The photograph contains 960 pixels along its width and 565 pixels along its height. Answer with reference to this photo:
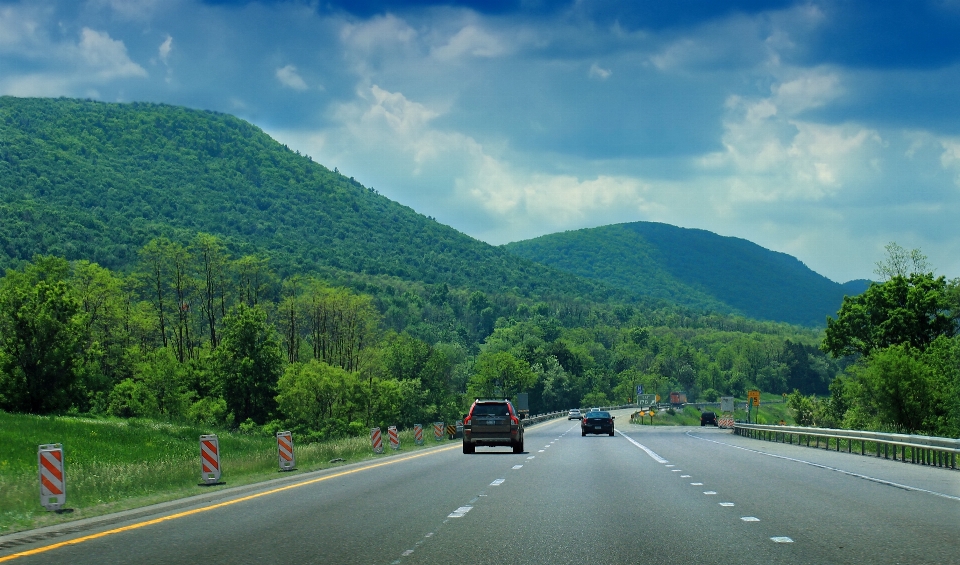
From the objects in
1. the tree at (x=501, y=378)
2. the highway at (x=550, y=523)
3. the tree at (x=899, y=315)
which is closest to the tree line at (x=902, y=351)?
the tree at (x=899, y=315)

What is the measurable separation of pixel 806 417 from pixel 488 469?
97989 mm

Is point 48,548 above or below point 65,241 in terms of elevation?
below

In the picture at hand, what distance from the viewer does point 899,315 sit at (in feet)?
245

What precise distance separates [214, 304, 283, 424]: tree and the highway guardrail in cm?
5927

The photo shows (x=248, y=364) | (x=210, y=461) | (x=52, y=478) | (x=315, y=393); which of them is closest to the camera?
(x=52, y=478)

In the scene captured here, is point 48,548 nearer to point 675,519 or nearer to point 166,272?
point 675,519

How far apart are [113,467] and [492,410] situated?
15.7 meters

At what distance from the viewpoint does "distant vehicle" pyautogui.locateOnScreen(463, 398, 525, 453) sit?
34.6 m

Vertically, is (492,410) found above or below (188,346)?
below

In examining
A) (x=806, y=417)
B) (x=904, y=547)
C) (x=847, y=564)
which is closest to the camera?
(x=847, y=564)

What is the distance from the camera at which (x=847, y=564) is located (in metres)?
9.55

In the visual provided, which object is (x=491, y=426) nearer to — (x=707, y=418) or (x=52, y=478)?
(x=52, y=478)

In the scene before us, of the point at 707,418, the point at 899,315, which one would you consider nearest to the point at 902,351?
the point at 899,315

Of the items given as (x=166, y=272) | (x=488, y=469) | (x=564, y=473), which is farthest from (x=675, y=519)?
(x=166, y=272)
